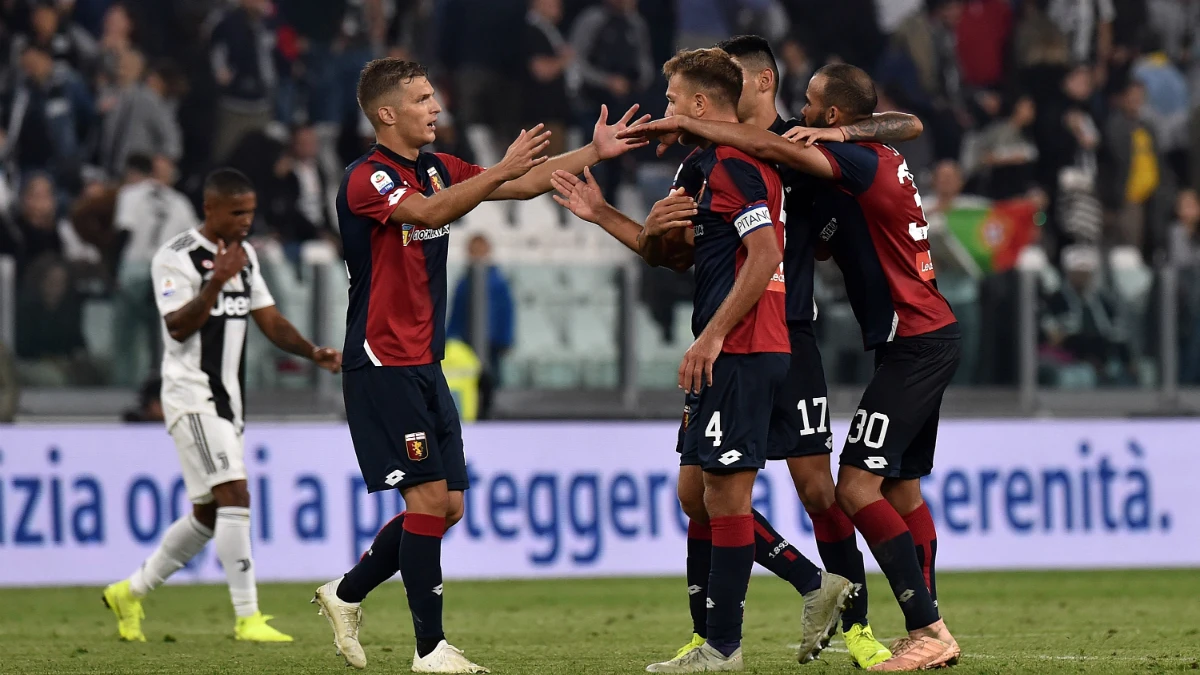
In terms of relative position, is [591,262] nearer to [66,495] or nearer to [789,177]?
[66,495]

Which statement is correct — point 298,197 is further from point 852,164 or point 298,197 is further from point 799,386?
point 852,164

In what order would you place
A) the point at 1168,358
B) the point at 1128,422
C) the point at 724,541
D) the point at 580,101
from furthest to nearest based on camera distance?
1. the point at 580,101
2. the point at 1168,358
3. the point at 1128,422
4. the point at 724,541

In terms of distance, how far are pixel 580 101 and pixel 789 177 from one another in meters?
10.3

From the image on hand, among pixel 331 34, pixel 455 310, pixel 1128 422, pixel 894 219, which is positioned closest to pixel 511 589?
pixel 455 310

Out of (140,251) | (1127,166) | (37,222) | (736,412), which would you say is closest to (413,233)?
(736,412)

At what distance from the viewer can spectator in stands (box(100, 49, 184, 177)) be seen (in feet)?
51.6

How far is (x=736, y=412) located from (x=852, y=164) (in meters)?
1.13

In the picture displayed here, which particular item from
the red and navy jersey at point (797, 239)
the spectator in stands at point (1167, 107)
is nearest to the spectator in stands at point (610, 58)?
the spectator in stands at point (1167, 107)

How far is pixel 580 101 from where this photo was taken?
56.8 feet

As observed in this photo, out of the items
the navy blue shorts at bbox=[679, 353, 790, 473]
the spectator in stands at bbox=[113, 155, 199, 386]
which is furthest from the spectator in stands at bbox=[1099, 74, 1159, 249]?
the navy blue shorts at bbox=[679, 353, 790, 473]

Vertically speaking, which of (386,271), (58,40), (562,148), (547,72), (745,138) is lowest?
(386,271)

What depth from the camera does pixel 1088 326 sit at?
14.8 m

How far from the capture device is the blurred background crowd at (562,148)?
1415cm

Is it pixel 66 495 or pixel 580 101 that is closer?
pixel 66 495
